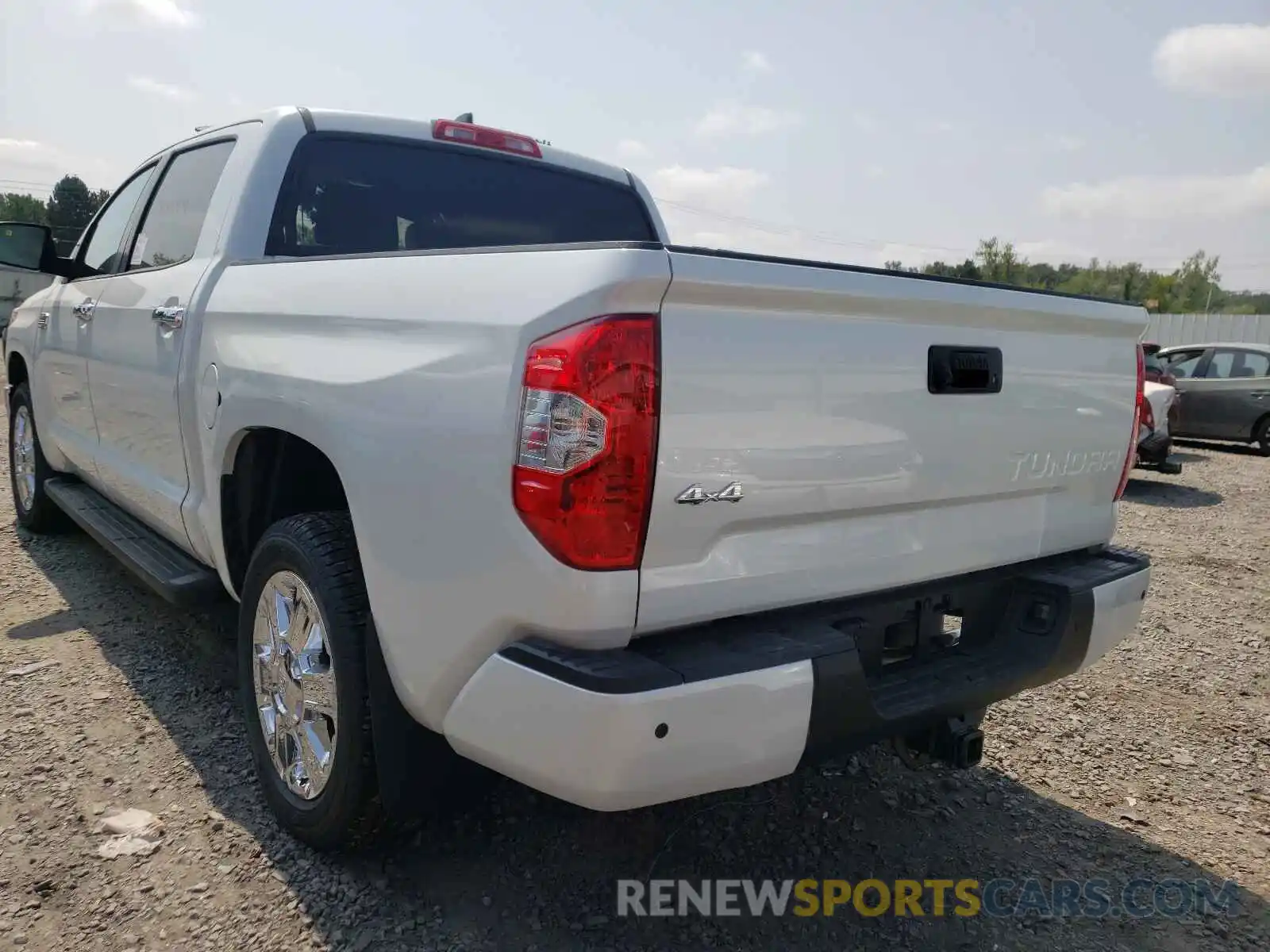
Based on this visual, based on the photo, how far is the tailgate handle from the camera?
2143 mm

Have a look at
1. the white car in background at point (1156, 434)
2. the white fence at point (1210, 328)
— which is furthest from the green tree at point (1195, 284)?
the white car in background at point (1156, 434)

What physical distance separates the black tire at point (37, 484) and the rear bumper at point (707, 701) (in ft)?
14.8

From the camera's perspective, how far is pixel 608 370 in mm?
1685

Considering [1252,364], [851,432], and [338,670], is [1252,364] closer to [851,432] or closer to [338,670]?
[851,432]

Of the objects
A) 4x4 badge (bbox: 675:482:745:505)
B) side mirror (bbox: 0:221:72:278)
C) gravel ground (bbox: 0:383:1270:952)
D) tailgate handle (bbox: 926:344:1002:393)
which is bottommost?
gravel ground (bbox: 0:383:1270:952)

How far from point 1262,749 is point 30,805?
418cm

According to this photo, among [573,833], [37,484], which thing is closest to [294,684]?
[573,833]

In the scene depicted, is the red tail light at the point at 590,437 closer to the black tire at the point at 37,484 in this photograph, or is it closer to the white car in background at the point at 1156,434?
the black tire at the point at 37,484

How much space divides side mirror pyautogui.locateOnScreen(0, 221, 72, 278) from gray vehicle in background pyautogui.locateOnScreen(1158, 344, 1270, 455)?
12.9m

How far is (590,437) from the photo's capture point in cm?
169

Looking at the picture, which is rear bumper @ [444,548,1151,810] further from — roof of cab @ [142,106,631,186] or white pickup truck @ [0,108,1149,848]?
roof of cab @ [142,106,631,186]

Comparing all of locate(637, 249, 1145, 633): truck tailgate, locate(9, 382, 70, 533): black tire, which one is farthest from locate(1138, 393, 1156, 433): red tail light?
locate(9, 382, 70, 533): black tire

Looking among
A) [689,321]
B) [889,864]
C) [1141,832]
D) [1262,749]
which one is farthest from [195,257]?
[1262,749]

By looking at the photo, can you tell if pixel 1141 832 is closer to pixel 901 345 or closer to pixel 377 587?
pixel 901 345
